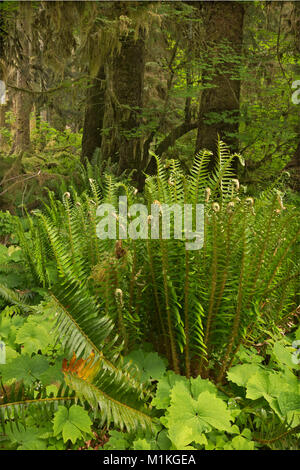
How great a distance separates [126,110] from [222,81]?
4.75 ft

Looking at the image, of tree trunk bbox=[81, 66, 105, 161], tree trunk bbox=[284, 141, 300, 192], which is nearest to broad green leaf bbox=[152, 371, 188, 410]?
tree trunk bbox=[284, 141, 300, 192]

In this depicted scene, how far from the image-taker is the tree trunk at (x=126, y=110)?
5137mm

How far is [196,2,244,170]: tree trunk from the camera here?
4695 millimetres

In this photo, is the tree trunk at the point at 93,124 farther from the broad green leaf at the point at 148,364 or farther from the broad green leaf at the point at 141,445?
the broad green leaf at the point at 141,445

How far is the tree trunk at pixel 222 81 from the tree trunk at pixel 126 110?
102 cm

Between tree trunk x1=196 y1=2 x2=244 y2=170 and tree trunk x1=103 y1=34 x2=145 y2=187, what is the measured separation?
3.34ft

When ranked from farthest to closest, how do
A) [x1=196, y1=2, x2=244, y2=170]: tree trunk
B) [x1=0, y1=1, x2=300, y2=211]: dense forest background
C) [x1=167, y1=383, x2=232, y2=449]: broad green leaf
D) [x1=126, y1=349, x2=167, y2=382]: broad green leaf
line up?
[x1=196, y1=2, x2=244, y2=170]: tree trunk, [x1=0, y1=1, x2=300, y2=211]: dense forest background, [x1=126, y1=349, x2=167, y2=382]: broad green leaf, [x1=167, y1=383, x2=232, y2=449]: broad green leaf

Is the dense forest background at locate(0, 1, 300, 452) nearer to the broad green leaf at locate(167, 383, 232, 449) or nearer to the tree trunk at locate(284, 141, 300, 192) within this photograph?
the broad green leaf at locate(167, 383, 232, 449)

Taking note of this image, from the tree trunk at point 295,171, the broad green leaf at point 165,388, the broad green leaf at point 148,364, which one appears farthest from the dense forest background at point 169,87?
the broad green leaf at point 165,388

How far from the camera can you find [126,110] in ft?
16.9

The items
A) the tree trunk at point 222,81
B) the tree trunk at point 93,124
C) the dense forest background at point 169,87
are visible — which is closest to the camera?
the dense forest background at point 169,87
